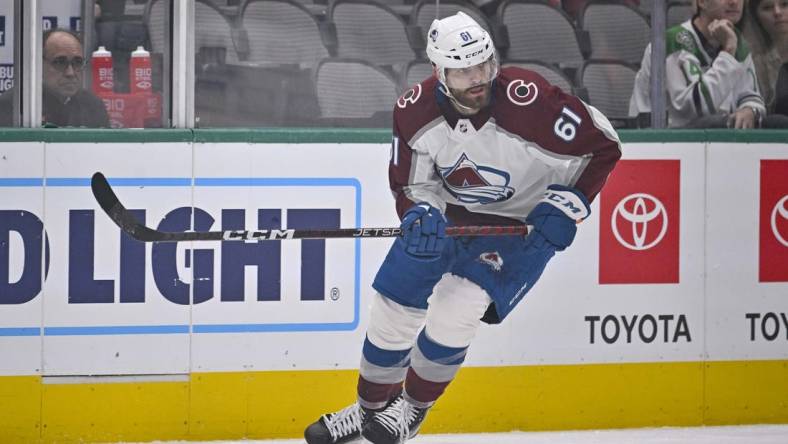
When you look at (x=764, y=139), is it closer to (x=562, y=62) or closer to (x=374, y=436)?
(x=562, y=62)

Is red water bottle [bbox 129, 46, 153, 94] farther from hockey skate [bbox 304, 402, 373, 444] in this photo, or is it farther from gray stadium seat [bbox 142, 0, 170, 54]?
hockey skate [bbox 304, 402, 373, 444]

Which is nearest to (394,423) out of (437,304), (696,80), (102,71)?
(437,304)

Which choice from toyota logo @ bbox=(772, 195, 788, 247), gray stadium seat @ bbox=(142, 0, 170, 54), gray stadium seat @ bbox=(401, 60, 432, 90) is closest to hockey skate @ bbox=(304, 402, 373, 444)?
gray stadium seat @ bbox=(401, 60, 432, 90)

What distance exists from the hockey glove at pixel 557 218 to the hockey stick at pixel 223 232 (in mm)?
73

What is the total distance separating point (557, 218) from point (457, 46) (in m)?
0.52

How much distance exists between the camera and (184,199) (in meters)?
4.56

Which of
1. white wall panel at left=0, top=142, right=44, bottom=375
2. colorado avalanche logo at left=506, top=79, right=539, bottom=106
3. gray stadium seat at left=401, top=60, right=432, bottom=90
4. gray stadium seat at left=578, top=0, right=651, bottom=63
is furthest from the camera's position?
gray stadium seat at left=578, top=0, right=651, bottom=63

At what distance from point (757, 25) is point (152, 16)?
6.50ft

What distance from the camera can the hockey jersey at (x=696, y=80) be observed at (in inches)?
197

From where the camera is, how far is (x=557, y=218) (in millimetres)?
3994

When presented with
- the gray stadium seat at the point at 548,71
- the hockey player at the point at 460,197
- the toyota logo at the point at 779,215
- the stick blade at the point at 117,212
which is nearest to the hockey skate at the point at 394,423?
the hockey player at the point at 460,197

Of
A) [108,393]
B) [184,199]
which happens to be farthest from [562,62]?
[108,393]

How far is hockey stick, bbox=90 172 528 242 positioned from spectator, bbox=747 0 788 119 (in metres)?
1.41

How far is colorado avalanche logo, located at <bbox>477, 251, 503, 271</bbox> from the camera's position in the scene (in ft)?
13.5
